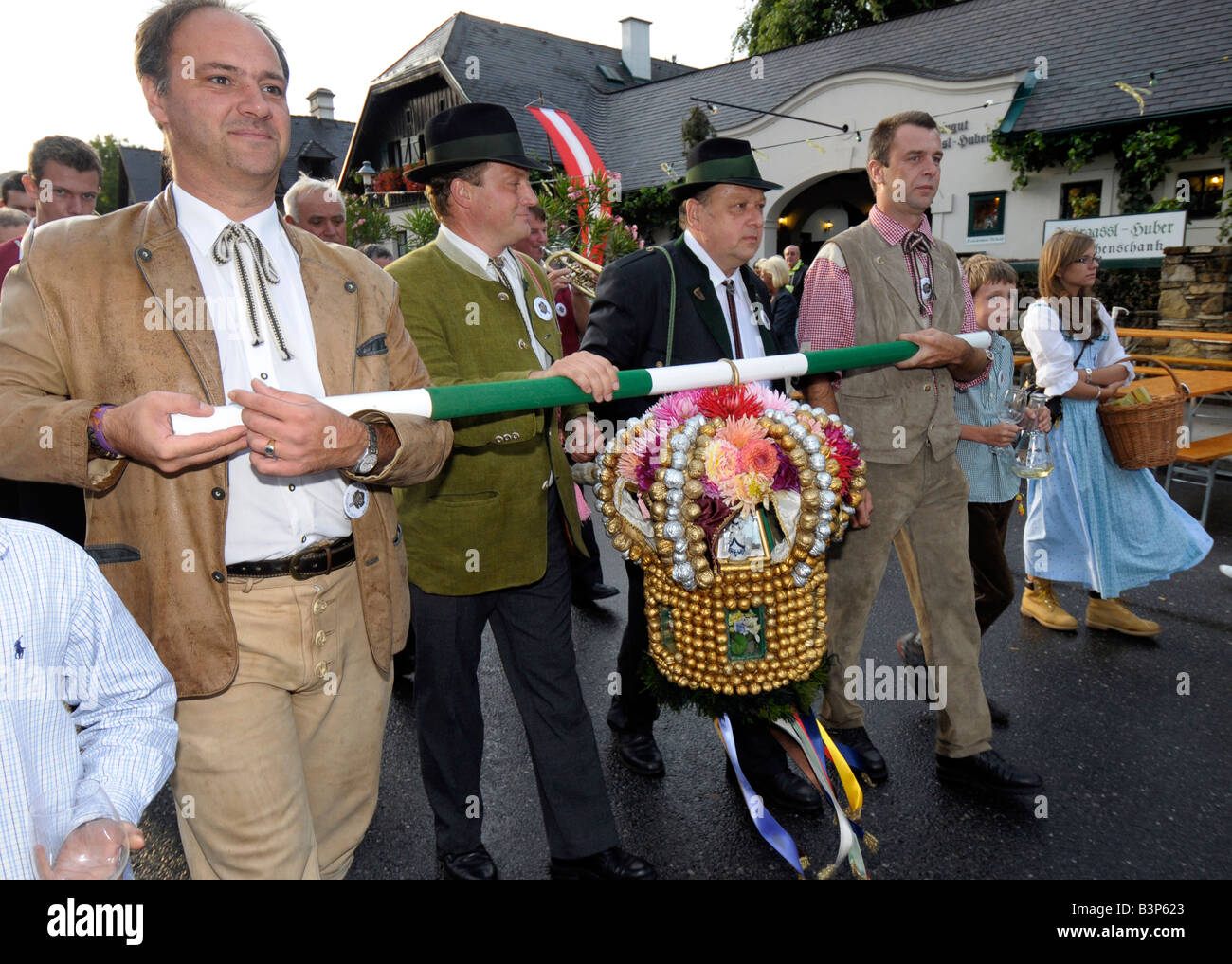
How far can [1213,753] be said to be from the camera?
367cm

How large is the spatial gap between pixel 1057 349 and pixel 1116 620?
64.3 inches

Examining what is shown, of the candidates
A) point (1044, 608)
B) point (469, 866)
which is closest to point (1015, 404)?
point (1044, 608)

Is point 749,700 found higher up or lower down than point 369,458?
lower down

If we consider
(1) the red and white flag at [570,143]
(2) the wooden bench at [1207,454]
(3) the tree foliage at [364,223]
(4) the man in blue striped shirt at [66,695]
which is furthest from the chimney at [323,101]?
(4) the man in blue striped shirt at [66,695]

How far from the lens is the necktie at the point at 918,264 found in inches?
138

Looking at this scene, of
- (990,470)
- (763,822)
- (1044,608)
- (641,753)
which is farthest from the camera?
(1044,608)

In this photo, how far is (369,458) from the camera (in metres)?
1.89

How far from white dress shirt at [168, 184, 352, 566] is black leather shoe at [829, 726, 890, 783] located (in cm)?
240

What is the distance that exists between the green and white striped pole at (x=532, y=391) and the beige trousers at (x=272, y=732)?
0.45m

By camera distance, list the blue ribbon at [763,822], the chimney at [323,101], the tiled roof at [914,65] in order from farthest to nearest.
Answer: the chimney at [323,101] < the tiled roof at [914,65] < the blue ribbon at [763,822]

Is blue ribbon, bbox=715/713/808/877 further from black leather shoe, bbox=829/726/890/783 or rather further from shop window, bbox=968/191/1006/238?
shop window, bbox=968/191/1006/238

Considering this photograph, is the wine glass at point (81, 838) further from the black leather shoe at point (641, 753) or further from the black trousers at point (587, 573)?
the black trousers at point (587, 573)

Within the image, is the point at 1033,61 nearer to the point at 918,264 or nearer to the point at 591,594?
the point at 591,594
